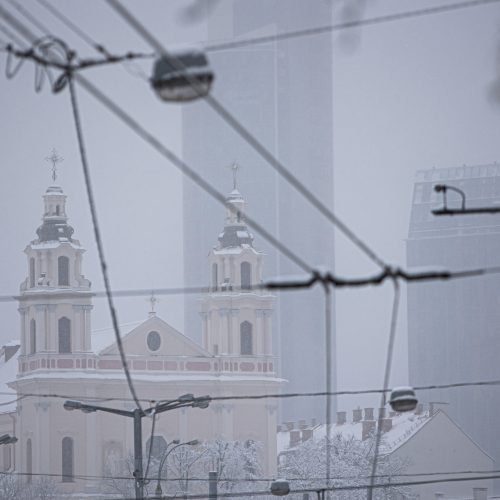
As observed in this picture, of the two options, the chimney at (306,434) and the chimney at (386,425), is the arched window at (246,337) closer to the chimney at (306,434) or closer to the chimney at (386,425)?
the chimney at (386,425)

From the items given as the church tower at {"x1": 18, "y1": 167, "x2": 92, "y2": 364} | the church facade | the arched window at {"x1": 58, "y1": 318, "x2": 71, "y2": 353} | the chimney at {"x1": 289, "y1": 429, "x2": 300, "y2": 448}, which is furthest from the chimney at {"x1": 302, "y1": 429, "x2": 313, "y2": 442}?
the arched window at {"x1": 58, "y1": 318, "x2": 71, "y2": 353}

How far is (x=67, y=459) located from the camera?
83250 millimetres

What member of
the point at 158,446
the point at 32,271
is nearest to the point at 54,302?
the point at 32,271

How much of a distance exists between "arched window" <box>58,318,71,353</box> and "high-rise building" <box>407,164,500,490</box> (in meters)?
71.6

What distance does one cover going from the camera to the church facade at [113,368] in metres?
83.6

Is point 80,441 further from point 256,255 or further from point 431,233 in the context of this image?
point 431,233

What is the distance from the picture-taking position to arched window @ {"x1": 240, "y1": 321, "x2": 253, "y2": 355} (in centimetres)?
8850

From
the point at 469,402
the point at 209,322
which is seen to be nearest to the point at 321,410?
the point at 469,402

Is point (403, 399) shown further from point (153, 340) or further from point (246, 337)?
point (246, 337)

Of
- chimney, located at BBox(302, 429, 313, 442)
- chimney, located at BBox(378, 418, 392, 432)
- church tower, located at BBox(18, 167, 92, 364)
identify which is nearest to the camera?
church tower, located at BBox(18, 167, 92, 364)

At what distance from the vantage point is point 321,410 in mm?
196000

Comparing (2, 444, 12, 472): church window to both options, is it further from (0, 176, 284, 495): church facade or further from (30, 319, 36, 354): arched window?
(30, 319, 36, 354): arched window

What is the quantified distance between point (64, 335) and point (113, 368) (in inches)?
140

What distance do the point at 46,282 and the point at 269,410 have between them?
40.5ft
